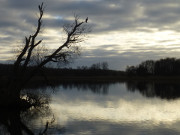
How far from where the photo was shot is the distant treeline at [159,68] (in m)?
106

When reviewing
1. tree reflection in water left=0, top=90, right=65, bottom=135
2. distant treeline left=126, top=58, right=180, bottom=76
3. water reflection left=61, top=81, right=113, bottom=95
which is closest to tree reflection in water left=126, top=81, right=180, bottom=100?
water reflection left=61, top=81, right=113, bottom=95

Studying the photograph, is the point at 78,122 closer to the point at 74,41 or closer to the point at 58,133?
the point at 58,133

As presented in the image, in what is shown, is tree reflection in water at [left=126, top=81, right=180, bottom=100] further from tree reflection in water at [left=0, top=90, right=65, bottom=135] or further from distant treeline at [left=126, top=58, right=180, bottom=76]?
distant treeline at [left=126, top=58, right=180, bottom=76]

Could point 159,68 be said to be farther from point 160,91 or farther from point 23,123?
point 23,123

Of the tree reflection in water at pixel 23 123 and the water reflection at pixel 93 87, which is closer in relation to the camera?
the tree reflection in water at pixel 23 123

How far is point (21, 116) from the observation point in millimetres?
15992

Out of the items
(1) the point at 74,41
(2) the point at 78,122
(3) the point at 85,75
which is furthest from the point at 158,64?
(2) the point at 78,122

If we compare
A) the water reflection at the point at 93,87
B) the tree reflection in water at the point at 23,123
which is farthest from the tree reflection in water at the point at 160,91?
the tree reflection in water at the point at 23,123

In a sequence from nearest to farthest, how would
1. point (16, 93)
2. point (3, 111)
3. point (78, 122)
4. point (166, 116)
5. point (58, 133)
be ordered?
point (58, 133) → point (78, 122) → point (166, 116) → point (3, 111) → point (16, 93)

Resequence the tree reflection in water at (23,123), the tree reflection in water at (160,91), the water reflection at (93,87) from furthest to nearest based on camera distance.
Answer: the water reflection at (93,87)
the tree reflection in water at (160,91)
the tree reflection in water at (23,123)

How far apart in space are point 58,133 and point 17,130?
6.86 feet

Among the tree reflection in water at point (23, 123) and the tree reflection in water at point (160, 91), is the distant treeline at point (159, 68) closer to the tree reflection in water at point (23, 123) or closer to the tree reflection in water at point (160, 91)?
the tree reflection in water at point (160, 91)

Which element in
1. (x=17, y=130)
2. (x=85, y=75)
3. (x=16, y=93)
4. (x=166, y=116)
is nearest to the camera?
(x=17, y=130)

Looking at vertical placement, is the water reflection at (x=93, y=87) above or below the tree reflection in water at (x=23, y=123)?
below
